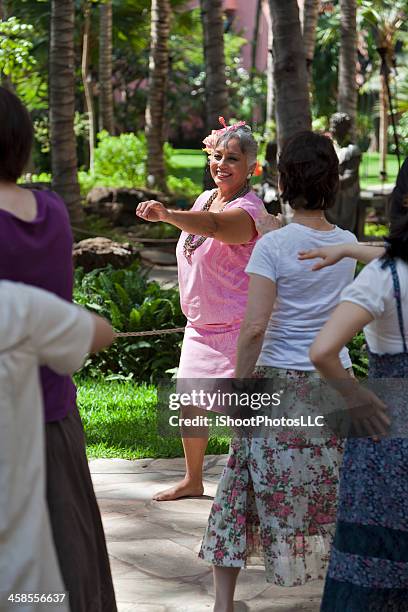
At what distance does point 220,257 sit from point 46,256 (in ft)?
6.51

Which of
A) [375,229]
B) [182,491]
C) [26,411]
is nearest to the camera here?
[26,411]

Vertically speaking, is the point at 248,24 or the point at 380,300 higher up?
the point at 248,24

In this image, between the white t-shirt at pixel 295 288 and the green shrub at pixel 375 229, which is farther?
the green shrub at pixel 375 229

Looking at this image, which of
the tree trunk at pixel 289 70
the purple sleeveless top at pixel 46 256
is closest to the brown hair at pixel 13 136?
the purple sleeveless top at pixel 46 256

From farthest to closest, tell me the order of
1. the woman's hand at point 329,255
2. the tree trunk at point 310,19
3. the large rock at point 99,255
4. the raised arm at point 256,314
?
the tree trunk at point 310,19 → the large rock at point 99,255 → the raised arm at point 256,314 → the woman's hand at point 329,255

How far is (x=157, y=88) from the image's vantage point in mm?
19672

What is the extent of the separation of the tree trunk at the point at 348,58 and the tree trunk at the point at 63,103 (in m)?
4.84

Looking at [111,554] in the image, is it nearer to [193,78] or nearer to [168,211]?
[168,211]

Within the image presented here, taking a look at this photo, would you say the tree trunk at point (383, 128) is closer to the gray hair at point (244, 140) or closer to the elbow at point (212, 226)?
the gray hair at point (244, 140)

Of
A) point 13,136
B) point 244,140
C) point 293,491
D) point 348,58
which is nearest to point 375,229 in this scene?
point 348,58

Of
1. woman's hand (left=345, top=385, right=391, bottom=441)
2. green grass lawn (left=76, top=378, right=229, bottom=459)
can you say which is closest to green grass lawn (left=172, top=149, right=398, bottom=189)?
green grass lawn (left=76, top=378, right=229, bottom=459)

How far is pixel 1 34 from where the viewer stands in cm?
1270

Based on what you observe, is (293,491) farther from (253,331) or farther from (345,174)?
(345,174)

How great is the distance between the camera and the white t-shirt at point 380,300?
2953mm
